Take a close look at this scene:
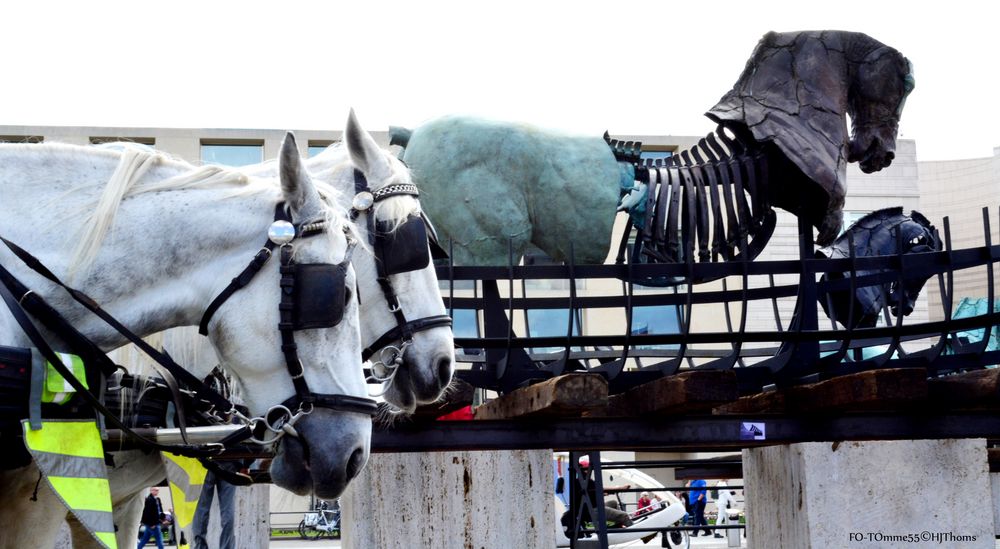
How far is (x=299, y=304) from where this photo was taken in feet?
9.98

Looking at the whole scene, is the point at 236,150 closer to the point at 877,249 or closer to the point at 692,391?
the point at 877,249

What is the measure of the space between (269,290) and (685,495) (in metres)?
23.7

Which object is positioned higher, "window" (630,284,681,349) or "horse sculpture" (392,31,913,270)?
"window" (630,284,681,349)

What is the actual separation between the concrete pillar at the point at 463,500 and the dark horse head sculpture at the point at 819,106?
8.34 ft

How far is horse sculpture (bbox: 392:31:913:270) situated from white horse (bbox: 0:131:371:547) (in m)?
3.56

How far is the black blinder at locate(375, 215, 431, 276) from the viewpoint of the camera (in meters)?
4.23

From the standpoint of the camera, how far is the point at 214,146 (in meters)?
31.9

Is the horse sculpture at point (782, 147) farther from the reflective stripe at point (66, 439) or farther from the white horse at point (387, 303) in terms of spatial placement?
the reflective stripe at point (66, 439)

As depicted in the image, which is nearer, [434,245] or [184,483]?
[184,483]

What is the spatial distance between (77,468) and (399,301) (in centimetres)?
161

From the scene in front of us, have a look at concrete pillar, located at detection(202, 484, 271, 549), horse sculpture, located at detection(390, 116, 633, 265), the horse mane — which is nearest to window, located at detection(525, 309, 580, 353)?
concrete pillar, located at detection(202, 484, 271, 549)

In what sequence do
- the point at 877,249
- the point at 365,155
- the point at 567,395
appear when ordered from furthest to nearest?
the point at 877,249, the point at 567,395, the point at 365,155

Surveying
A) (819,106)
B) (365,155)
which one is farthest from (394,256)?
(819,106)

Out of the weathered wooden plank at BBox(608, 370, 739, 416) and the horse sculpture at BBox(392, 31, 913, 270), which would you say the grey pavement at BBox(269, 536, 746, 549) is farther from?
the weathered wooden plank at BBox(608, 370, 739, 416)
